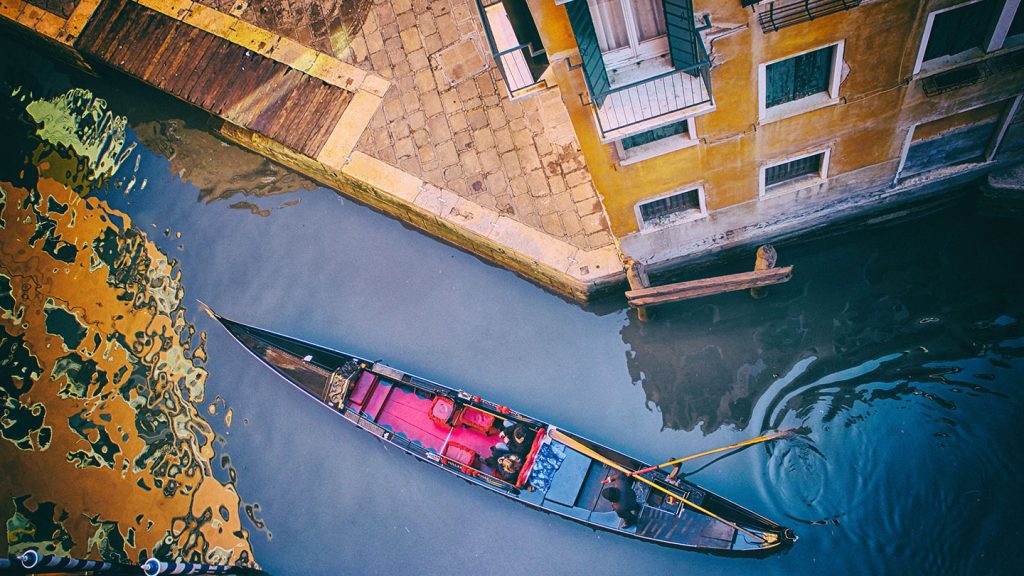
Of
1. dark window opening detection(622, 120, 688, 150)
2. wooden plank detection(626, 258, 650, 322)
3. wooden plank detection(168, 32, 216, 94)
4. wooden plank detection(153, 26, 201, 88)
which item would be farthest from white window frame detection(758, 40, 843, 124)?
wooden plank detection(153, 26, 201, 88)

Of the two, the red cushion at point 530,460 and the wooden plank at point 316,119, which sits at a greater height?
the wooden plank at point 316,119

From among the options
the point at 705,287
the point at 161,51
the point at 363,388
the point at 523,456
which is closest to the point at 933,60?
the point at 705,287

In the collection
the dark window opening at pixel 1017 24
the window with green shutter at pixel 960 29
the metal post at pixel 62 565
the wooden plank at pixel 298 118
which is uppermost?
the dark window opening at pixel 1017 24

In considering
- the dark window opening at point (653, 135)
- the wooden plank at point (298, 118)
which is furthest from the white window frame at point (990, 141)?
the wooden plank at point (298, 118)

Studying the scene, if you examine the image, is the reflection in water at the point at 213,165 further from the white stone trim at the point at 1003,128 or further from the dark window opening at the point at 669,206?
the white stone trim at the point at 1003,128

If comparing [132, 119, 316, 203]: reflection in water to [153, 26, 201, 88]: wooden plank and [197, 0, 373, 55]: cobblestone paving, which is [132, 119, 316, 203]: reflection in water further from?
[197, 0, 373, 55]: cobblestone paving

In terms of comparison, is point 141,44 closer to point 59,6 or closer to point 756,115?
point 59,6

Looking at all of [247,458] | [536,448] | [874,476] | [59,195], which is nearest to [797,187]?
[874,476]
